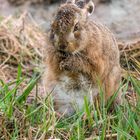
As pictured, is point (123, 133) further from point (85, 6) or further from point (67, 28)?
point (85, 6)

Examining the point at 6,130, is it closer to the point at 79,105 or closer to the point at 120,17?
the point at 79,105

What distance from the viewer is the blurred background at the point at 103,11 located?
9.04 metres

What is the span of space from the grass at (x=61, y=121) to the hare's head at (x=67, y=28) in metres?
0.44

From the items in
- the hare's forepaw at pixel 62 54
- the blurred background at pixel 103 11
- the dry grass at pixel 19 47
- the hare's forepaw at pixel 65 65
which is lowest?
the blurred background at pixel 103 11

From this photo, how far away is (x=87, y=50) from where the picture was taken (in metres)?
5.55

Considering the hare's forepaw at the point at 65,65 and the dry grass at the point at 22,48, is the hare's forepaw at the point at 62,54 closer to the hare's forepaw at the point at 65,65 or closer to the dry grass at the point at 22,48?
the hare's forepaw at the point at 65,65

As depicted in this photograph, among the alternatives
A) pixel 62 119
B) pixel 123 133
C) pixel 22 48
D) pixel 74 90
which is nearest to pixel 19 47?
pixel 22 48

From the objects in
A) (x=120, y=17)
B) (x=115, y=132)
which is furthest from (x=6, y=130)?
(x=120, y=17)

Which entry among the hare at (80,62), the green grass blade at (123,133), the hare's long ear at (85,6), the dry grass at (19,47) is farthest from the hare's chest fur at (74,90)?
the dry grass at (19,47)

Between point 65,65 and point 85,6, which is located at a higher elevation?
point 85,6

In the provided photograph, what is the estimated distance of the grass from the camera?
195 inches

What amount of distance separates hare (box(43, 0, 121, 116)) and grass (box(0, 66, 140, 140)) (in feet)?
0.78

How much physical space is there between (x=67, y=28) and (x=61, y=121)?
79cm

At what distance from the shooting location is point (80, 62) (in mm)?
5543
